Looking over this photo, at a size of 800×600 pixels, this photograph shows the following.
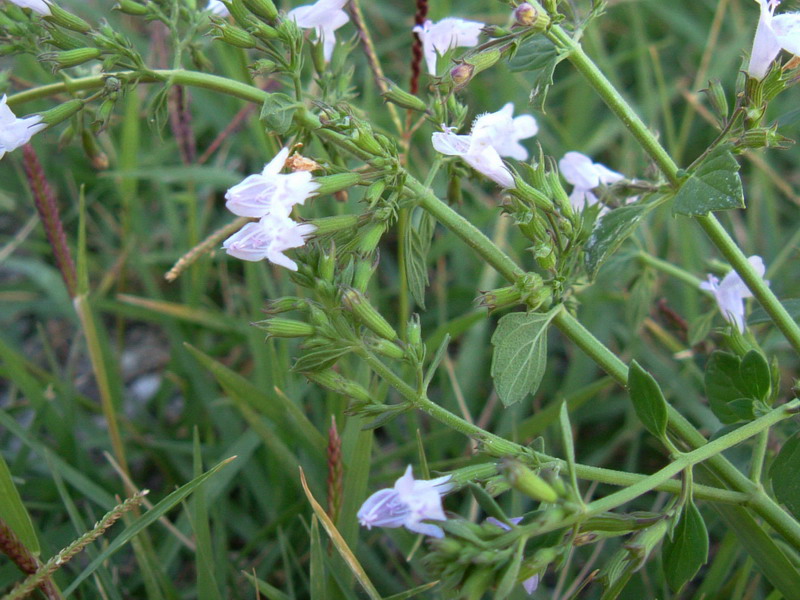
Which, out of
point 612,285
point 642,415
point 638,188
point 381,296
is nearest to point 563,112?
point 612,285

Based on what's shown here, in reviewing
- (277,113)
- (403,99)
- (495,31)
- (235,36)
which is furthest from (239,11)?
(495,31)

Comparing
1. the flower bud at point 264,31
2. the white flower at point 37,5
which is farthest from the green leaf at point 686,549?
the white flower at point 37,5

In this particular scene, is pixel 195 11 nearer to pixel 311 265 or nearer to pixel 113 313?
pixel 311 265

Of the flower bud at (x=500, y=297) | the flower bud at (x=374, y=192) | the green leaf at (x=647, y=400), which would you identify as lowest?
the green leaf at (x=647, y=400)

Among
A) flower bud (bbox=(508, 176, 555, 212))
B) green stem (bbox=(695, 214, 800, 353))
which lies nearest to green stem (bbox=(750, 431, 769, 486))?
green stem (bbox=(695, 214, 800, 353))

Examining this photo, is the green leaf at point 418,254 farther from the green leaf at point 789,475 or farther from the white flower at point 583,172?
the green leaf at point 789,475

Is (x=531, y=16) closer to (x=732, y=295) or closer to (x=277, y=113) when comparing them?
(x=277, y=113)

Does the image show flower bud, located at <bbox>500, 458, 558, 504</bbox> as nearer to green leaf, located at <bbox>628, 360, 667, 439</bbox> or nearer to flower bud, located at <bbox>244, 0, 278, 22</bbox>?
green leaf, located at <bbox>628, 360, 667, 439</bbox>
